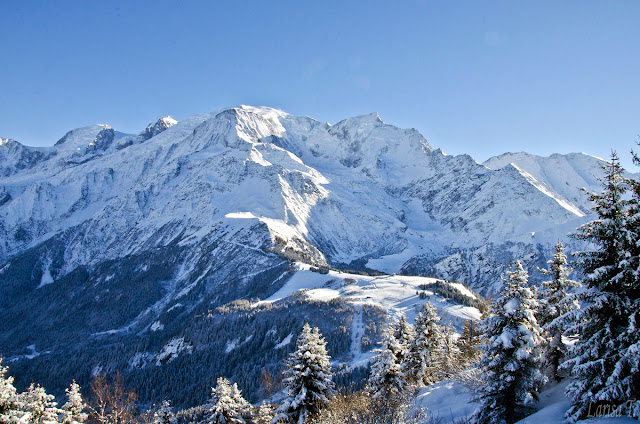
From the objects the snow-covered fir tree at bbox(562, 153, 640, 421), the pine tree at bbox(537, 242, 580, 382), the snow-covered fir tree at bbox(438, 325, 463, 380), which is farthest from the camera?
the snow-covered fir tree at bbox(438, 325, 463, 380)

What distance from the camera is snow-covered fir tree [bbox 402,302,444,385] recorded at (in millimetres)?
43344

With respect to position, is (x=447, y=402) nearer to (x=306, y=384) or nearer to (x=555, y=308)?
(x=555, y=308)

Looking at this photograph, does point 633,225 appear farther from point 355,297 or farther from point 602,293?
point 355,297

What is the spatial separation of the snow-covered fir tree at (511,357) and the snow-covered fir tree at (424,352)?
786 inches

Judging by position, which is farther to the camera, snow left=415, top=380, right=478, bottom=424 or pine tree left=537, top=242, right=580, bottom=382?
snow left=415, top=380, right=478, bottom=424

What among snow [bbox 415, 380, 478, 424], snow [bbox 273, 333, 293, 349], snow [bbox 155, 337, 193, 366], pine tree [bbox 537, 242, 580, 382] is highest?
pine tree [bbox 537, 242, 580, 382]

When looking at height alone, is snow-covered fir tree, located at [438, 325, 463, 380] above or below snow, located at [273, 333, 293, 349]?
above

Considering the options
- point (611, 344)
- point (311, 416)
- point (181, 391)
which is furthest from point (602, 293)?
→ point (181, 391)

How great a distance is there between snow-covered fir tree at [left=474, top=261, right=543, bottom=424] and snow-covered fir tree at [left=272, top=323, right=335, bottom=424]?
1413cm

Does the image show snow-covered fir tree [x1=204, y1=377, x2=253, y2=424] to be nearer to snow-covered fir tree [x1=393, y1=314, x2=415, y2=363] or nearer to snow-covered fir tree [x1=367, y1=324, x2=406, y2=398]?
snow-covered fir tree [x1=367, y1=324, x2=406, y2=398]

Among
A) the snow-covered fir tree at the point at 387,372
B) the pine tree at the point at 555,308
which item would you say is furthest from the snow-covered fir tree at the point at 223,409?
the pine tree at the point at 555,308

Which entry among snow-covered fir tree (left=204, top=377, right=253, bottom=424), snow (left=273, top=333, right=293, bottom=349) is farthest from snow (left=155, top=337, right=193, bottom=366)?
snow-covered fir tree (left=204, top=377, right=253, bottom=424)

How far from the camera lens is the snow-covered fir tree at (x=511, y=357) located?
884 inches

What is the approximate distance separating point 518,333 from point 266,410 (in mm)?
30728
